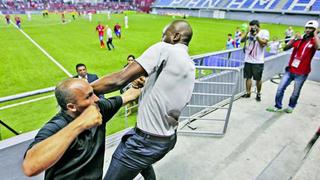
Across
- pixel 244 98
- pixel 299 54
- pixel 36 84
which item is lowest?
pixel 36 84

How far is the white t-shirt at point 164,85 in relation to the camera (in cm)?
182

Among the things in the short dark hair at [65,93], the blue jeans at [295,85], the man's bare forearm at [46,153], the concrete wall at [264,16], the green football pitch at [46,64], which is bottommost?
the green football pitch at [46,64]

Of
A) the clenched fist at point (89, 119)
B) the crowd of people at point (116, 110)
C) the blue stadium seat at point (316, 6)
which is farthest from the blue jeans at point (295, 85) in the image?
the blue stadium seat at point (316, 6)

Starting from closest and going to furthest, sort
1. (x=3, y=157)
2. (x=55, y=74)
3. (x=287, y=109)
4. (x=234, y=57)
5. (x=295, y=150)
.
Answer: (x=3, y=157), (x=295, y=150), (x=287, y=109), (x=234, y=57), (x=55, y=74)

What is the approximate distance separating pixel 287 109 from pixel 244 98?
1.14 meters

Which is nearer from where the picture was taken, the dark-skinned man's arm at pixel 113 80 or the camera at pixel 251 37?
the dark-skinned man's arm at pixel 113 80

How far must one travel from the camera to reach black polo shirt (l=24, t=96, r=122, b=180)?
157 centimetres

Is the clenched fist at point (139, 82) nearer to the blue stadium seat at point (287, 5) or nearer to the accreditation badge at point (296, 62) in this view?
the accreditation badge at point (296, 62)

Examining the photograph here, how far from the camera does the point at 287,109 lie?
18.2ft

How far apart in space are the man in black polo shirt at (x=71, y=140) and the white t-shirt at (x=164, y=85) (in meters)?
0.37

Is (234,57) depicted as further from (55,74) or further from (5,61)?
(5,61)

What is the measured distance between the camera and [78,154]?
1.63 metres

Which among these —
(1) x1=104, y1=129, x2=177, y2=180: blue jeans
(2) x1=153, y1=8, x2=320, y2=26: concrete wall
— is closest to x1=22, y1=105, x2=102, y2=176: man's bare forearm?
(1) x1=104, y1=129, x2=177, y2=180: blue jeans

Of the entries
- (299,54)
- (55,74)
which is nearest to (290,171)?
(299,54)
